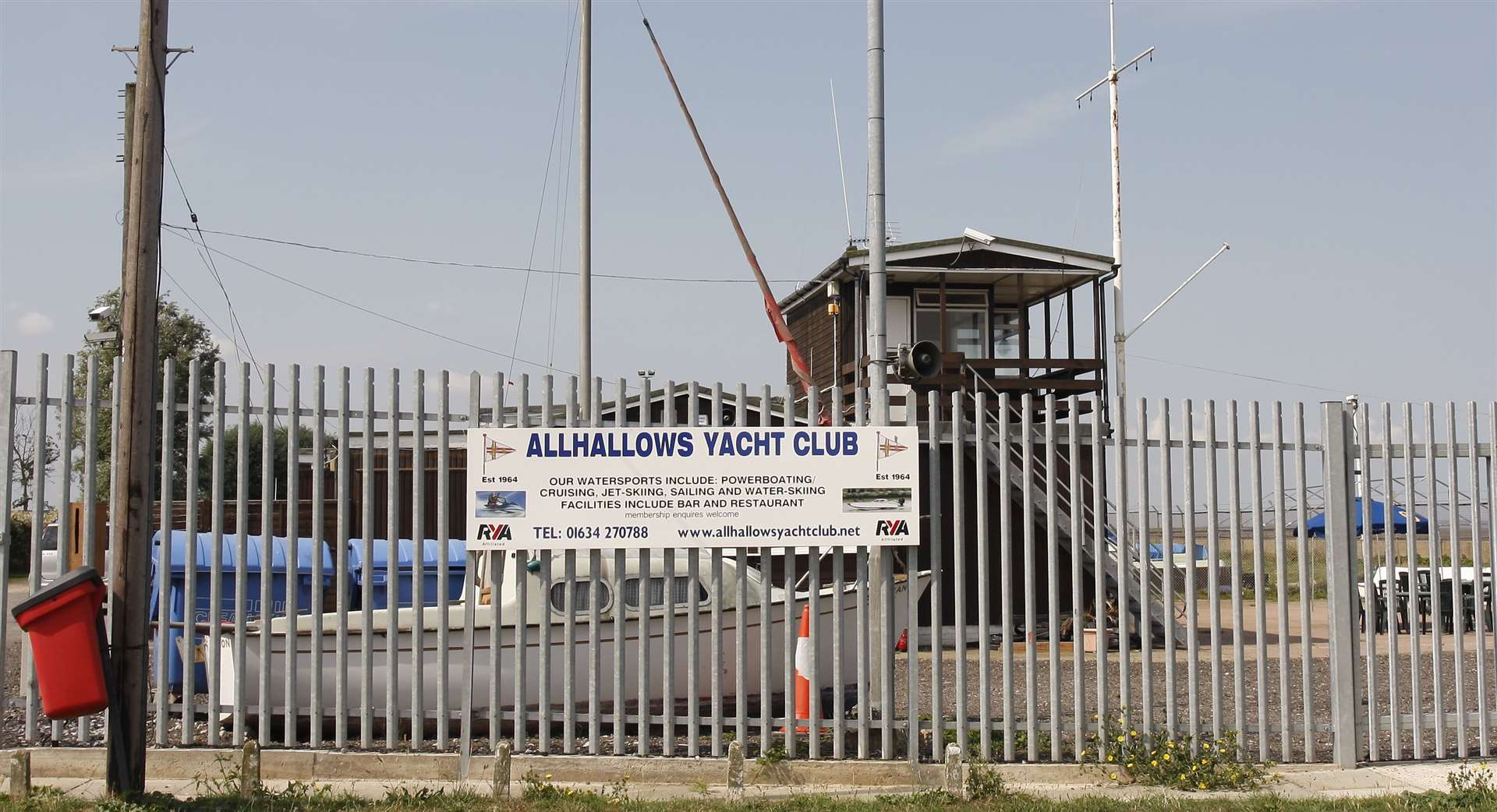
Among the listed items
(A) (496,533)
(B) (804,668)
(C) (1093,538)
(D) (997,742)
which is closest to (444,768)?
(A) (496,533)

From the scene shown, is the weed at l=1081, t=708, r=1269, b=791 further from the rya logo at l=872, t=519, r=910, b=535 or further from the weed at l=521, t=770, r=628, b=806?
the weed at l=521, t=770, r=628, b=806

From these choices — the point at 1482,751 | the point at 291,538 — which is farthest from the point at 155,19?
the point at 1482,751

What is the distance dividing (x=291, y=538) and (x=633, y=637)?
2.36 m

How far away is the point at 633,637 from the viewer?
30.3 feet

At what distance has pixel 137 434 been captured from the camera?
7562mm

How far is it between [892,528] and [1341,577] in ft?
10.4

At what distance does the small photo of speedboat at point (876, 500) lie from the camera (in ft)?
28.4

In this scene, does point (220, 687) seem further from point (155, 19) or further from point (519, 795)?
point (155, 19)

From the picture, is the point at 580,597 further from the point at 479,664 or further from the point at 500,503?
the point at 500,503

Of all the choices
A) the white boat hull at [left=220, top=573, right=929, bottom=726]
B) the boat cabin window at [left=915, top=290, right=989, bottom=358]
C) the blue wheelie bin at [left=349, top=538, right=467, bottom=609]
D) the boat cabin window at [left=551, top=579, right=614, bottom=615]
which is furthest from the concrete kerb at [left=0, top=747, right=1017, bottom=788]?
the boat cabin window at [left=915, top=290, right=989, bottom=358]

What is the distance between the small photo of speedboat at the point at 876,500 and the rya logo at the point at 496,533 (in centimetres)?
217

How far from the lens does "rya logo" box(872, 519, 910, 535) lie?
863cm

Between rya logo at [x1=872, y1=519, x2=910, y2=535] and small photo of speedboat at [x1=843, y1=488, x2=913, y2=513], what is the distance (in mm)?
66

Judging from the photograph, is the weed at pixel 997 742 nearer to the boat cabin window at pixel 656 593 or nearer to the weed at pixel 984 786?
the weed at pixel 984 786
